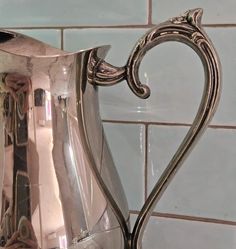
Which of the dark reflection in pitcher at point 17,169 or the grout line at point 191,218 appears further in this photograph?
the grout line at point 191,218

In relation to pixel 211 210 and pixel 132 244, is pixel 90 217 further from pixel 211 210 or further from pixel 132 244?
pixel 211 210

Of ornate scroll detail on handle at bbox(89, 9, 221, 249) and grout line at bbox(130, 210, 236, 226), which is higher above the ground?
ornate scroll detail on handle at bbox(89, 9, 221, 249)

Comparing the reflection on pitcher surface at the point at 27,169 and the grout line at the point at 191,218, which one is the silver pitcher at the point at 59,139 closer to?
the reflection on pitcher surface at the point at 27,169

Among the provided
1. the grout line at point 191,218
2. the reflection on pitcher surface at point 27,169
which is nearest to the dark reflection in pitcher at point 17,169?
the reflection on pitcher surface at point 27,169

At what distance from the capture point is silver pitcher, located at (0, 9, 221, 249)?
348mm

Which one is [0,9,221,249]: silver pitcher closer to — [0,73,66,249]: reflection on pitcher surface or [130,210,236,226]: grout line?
[0,73,66,249]: reflection on pitcher surface

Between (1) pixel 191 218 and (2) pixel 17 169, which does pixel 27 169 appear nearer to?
(2) pixel 17 169

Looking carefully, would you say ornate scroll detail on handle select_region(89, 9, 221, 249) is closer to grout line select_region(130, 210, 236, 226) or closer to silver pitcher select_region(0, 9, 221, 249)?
silver pitcher select_region(0, 9, 221, 249)

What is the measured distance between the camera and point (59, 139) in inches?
14.0

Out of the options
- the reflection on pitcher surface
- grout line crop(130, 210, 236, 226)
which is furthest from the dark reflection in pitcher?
grout line crop(130, 210, 236, 226)

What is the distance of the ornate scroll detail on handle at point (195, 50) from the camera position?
36cm

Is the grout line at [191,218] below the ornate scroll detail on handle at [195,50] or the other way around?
below

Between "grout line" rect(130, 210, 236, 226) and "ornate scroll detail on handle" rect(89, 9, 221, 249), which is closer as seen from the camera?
"ornate scroll detail on handle" rect(89, 9, 221, 249)

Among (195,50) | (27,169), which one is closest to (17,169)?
(27,169)
